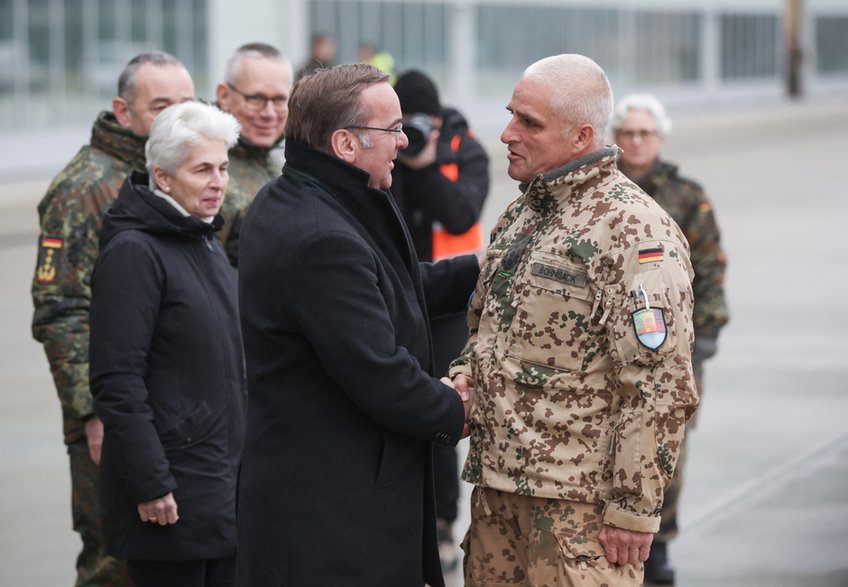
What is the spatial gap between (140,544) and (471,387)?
1227 mm

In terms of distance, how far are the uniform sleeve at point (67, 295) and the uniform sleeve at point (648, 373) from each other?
202 centimetres

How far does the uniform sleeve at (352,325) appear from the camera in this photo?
3283 mm

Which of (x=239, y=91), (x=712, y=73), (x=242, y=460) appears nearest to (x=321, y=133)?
(x=242, y=460)

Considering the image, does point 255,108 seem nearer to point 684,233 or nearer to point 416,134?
point 416,134

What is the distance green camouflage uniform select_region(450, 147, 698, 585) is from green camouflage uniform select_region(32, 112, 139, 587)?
1.66 meters

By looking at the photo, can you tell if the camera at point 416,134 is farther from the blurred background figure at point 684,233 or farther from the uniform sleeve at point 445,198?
the blurred background figure at point 684,233

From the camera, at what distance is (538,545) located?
11.4 feet

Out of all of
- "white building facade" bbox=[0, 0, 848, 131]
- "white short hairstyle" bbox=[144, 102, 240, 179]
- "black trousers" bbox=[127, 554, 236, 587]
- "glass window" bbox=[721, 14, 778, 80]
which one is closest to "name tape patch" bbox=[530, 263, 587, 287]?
"white short hairstyle" bbox=[144, 102, 240, 179]

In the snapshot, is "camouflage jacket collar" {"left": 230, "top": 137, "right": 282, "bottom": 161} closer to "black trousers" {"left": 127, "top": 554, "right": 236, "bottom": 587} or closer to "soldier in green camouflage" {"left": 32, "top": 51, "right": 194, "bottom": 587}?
"soldier in green camouflage" {"left": 32, "top": 51, "right": 194, "bottom": 587}

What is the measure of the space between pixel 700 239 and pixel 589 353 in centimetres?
258

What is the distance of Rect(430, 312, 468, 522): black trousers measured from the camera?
5.73 metres

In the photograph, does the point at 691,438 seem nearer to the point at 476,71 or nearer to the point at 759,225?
the point at 759,225

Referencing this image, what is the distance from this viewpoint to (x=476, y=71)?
3462 centimetres

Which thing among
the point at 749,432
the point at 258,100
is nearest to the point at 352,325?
the point at 258,100
